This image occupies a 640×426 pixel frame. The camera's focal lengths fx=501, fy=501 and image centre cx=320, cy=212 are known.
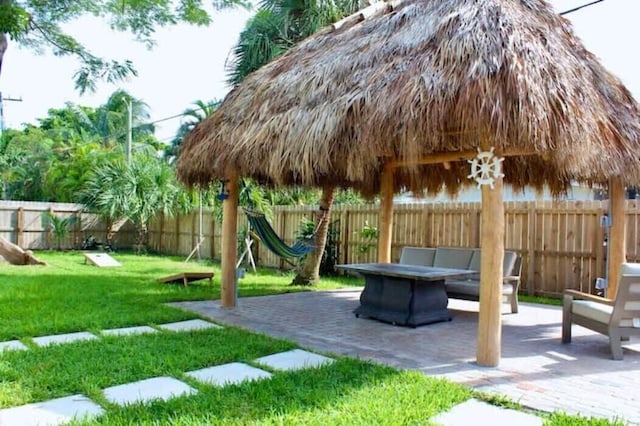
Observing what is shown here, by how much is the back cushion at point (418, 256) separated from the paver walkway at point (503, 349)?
78 centimetres

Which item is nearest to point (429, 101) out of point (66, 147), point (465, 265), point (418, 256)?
point (465, 265)

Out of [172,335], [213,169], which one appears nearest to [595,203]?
[213,169]

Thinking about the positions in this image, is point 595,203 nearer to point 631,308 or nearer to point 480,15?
point 631,308

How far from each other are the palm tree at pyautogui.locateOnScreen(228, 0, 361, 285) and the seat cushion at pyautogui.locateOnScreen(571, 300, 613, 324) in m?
4.62

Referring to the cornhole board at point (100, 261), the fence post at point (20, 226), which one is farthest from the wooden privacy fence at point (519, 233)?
the fence post at point (20, 226)

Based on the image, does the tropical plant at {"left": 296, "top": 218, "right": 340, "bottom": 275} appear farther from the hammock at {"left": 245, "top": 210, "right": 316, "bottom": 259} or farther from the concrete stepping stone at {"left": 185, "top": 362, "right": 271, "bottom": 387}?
the concrete stepping stone at {"left": 185, "top": 362, "right": 271, "bottom": 387}

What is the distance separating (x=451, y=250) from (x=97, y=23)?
7655 millimetres

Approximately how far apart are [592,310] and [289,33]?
22.8 feet

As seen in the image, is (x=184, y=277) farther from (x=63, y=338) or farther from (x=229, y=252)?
(x=63, y=338)

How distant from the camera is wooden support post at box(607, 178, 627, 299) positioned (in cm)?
620

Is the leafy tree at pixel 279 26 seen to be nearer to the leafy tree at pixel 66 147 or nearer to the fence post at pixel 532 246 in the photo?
the fence post at pixel 532 246

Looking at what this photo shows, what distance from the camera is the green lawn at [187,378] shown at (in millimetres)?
3010

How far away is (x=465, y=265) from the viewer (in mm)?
7012

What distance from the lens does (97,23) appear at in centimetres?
942
